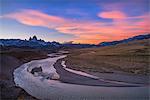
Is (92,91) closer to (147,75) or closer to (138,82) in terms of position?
(138,82)

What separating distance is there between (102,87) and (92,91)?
9.02ft

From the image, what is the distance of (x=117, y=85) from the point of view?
26.0 m

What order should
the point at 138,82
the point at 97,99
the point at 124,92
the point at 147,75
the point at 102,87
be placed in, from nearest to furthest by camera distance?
the point at 97,99, the point at 124,92, the point at 102,87, the point at 138,82, the point at 147,75

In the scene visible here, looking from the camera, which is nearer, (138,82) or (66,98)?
(66,98)

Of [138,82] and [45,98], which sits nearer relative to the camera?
[45,98]

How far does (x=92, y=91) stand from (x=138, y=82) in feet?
24.7

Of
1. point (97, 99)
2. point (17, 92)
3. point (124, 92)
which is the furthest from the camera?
point (124, 92)

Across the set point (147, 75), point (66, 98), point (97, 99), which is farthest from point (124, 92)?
point (147, 75)

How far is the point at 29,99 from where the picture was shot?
59.9 feet

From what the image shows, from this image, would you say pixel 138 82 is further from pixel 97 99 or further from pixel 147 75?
pixel 97 99

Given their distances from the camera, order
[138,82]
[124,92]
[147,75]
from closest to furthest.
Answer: [124,92] → [138,82] → [147,75]

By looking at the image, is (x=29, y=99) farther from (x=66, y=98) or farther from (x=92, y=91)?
(x=92, y=91)

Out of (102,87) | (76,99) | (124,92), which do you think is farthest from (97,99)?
(102,87)

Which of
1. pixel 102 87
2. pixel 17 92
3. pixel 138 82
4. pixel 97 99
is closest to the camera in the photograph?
pixel 97 99
